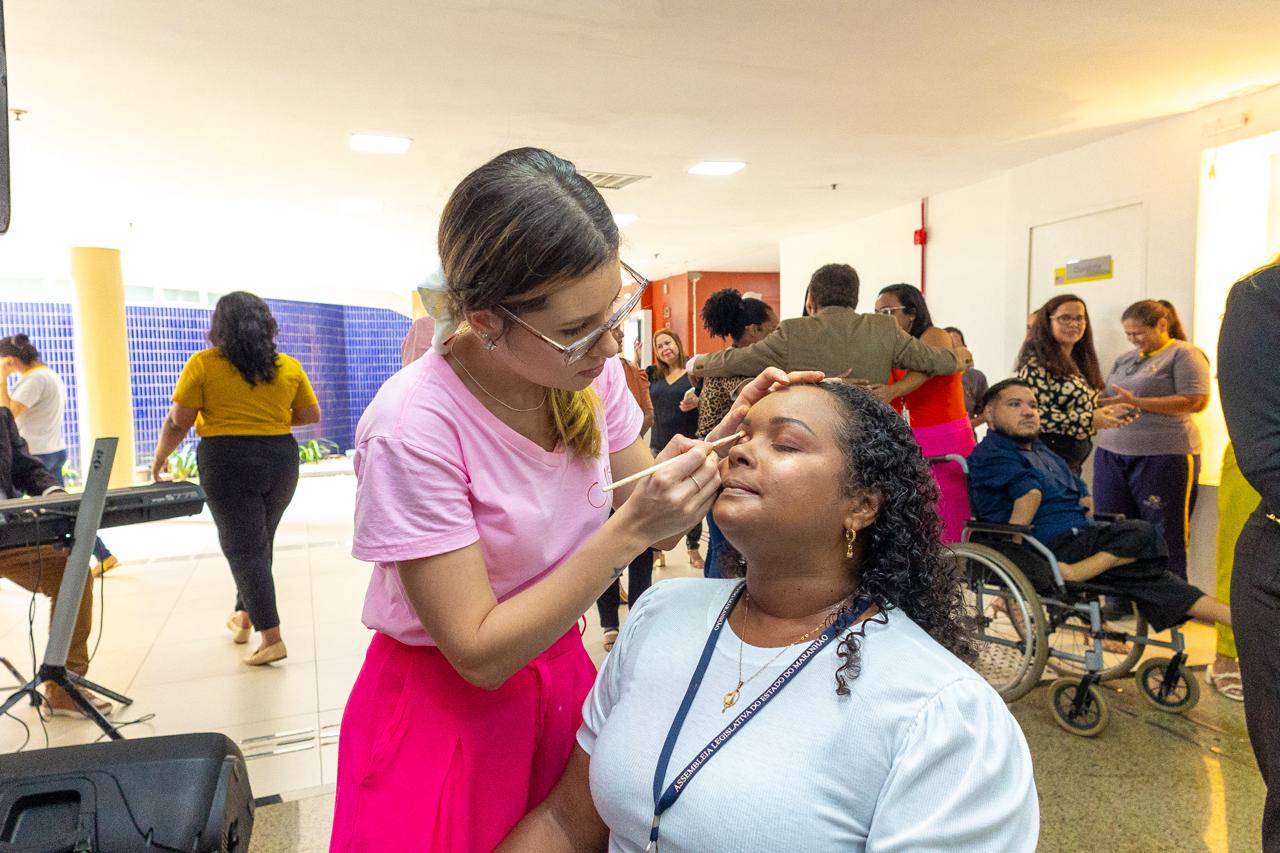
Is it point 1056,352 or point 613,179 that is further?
point 613,179

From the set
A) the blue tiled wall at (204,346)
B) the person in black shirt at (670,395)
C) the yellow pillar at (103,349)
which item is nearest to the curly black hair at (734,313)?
the person in black shirt at (670,395)

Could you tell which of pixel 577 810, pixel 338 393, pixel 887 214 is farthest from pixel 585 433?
pixel 338 393

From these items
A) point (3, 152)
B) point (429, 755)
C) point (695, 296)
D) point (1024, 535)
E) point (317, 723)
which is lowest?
point (317, 723)

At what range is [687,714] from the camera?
1085 mm

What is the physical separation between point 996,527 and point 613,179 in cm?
428

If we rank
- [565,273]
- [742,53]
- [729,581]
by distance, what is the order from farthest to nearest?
[742,53], [729,581], [565,273]

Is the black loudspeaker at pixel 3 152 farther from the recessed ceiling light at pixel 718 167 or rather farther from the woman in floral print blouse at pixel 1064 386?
the recessed ceiling light at pixel 718 167

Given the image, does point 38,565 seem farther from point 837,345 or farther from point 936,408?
point 936,408

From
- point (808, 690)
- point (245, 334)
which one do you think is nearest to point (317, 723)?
point (245, 334)

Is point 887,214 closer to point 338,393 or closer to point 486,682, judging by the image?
point 486,682

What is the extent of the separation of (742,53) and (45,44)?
299cm

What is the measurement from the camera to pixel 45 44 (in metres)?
3.47

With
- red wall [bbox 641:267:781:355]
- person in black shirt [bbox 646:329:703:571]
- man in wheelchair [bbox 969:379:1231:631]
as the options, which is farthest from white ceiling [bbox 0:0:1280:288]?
red wall [bbox 641:267:781:355]

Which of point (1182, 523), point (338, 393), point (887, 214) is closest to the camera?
point (1182, 523)
